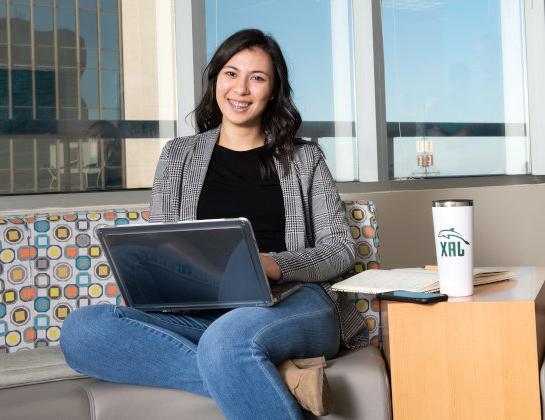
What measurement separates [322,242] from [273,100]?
0.46 m

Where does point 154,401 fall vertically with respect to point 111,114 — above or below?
below

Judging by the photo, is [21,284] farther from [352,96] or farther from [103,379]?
[352,96]

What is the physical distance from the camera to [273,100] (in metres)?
2.13

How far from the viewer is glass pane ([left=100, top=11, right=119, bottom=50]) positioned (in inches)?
106

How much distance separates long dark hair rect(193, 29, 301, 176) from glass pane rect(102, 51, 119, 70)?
Result: 0.69 meters

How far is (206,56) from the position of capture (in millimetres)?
2877

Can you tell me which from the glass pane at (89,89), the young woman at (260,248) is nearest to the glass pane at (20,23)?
the glass pane at (89,89)

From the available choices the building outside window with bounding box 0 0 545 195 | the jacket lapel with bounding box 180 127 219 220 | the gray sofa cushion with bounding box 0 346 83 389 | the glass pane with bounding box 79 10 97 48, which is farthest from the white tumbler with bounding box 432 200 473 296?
the glass pane with bounding box 79 10 97 48

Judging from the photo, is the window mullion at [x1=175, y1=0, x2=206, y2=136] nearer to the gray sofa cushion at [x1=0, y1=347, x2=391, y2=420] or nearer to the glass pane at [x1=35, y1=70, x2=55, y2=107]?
the glass pane at [x1=35, y1=70, x2=55, y2=107]

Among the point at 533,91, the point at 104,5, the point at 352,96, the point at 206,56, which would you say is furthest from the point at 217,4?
the point at 533,91

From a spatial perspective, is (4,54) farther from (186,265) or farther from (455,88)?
(455,88)

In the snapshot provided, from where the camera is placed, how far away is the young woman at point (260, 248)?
1474mm

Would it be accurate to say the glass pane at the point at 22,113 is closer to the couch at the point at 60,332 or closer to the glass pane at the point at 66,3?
the glass pane at the point at 66,3

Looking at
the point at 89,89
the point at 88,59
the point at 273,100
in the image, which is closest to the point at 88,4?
the point at 88,59
